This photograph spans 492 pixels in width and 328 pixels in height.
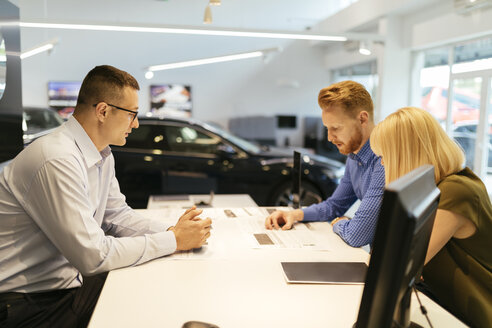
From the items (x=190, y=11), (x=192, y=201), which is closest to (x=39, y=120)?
(x=192, y=201)

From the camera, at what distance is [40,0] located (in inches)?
391

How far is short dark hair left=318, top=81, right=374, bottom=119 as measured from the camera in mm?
2064

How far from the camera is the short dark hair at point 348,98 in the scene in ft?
6.77

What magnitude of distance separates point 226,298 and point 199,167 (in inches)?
143

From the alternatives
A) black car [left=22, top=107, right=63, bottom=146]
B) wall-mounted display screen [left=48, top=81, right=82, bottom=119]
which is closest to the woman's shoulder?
→ black car [left=22, top=107, right=63, bottom=146]

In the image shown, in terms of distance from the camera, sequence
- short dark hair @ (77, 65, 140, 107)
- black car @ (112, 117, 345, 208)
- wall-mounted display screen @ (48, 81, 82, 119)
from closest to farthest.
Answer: short dark hair @ (77, 65, 140, 107) → black car @ (112, 117, 345, 208) → wall-mounted display screen @ (48, 81, 82, 119)

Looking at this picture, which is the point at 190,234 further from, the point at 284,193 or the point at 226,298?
the point at 284,193

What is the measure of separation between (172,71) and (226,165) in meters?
6.54

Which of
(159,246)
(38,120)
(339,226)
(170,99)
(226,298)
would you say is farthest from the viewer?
(170,99)

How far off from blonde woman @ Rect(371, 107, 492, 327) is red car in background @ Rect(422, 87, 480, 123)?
591 cm

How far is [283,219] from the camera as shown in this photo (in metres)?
2.18

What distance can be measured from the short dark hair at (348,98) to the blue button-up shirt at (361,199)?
0.19 metres

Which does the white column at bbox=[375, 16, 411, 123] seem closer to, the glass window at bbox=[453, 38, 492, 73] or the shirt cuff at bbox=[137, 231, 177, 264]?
the glass window at bbox=[453, 38, 492, 73]

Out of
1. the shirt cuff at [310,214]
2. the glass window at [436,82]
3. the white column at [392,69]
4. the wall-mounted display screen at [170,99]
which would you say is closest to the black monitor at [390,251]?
the shirt cuff at [310,214]
